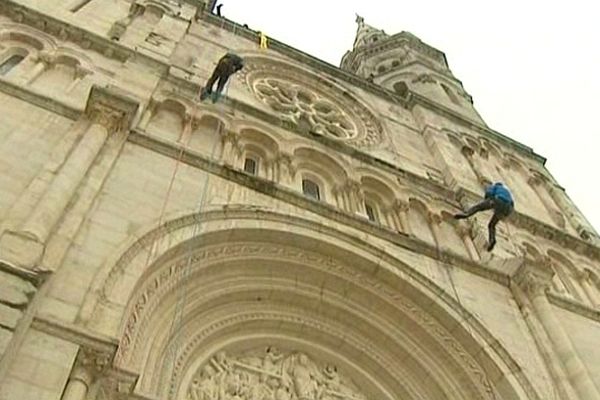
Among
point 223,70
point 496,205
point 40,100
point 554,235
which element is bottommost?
point 40,100

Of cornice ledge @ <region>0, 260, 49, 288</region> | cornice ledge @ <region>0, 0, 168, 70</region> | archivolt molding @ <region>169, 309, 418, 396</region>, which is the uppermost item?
cornice ledge @ <region>0, 0, 168, 70</region>

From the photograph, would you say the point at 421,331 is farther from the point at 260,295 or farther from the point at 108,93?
the point at 108,93

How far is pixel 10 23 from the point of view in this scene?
1327 centimetres

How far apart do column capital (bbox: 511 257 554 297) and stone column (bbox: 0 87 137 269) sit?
6976mm

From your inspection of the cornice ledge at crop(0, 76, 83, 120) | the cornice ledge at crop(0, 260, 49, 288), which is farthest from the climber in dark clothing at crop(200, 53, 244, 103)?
the cornice ledge at crop(0, 260, 49, 288)

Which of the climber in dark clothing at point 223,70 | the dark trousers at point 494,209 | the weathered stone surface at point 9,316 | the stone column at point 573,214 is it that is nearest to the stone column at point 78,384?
the weathered stone surface at point 9,316

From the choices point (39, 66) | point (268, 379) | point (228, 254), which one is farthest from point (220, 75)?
point (268, 379)

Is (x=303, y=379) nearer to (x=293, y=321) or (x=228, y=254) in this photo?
(x=293, y=321)

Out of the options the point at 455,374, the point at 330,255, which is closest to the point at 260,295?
the point at 330,255

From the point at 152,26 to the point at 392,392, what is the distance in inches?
379

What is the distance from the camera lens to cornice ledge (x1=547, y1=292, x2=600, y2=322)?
503 inches

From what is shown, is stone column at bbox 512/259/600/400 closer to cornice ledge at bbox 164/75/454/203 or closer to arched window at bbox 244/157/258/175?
cornice ledge at bbox 164/75/454/203

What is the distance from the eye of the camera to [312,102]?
1847 centimetres

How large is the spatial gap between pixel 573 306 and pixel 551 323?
5.10 ft
